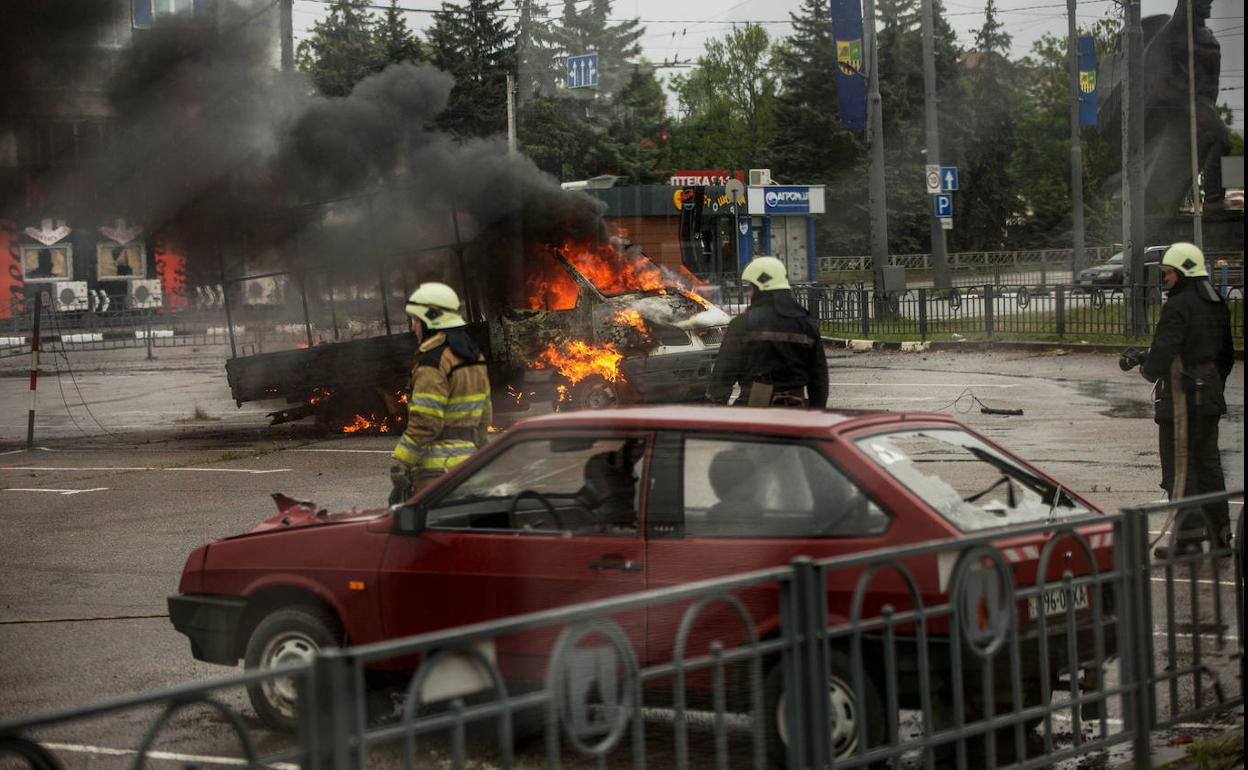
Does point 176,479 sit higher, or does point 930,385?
point 930,385

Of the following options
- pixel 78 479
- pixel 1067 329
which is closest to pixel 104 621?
pixel 78 479

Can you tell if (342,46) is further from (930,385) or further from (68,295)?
(930,385)

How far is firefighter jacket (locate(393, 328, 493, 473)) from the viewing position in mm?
7562

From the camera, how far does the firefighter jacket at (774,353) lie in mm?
8633

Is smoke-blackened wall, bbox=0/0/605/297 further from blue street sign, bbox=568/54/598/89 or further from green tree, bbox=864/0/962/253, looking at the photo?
green tree, bbox=864/0/962/253

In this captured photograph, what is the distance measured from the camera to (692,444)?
5.30 metres

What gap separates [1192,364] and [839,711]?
17.6 ft

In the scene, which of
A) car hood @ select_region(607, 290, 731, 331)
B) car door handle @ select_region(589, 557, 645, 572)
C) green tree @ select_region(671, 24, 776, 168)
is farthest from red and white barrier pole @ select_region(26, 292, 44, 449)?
green tree @ select_region(671, 24, 776, 168)

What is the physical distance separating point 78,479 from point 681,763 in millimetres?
12292

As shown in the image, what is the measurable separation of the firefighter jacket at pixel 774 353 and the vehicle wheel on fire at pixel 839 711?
14.5 feet

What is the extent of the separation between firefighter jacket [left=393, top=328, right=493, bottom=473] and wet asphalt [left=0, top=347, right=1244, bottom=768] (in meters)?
1.44

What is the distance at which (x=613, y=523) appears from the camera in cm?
537

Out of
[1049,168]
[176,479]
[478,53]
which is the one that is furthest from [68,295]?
[1049,168]

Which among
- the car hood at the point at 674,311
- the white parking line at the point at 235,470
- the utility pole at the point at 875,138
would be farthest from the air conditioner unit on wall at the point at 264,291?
the utility pole at the point at 875,138
